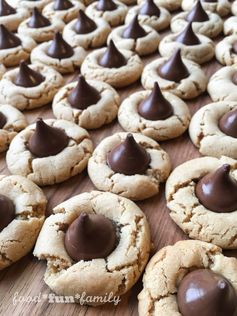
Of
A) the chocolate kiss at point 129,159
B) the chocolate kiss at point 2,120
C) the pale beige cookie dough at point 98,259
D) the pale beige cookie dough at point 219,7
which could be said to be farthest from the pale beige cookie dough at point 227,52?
the chocolate kiss at point 2,120

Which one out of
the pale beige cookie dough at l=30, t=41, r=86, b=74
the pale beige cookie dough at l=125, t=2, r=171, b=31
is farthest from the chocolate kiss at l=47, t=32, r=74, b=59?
the pale beige cookie dough at l=125, t=2, r=171, b=31

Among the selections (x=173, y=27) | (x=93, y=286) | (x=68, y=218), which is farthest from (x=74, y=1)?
(x=93, y=286)

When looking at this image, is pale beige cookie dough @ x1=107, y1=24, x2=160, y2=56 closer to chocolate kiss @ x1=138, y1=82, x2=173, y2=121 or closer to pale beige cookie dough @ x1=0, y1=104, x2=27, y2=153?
chocolate kiss @ x1=138, y1=82, x2=173, y2=121

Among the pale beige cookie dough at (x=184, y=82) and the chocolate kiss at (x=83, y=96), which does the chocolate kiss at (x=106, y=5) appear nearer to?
the pale beige cookie dough at (x=184, y=82)

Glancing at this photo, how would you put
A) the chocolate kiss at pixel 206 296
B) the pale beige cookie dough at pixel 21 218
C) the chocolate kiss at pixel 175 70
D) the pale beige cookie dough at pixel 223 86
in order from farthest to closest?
the chocolate kiss at pixel 175 70 → the pale beige cookie dough at pixel 223 86 → the pale beige cookie dough at pixel 21 218 → the chocolate kiss at pixel 206 296

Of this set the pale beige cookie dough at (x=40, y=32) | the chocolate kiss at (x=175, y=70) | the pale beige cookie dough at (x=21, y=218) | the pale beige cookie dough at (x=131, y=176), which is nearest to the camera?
the pale beige cookie dough at (x=21, y=218)

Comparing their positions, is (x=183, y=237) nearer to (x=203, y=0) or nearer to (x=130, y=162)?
(x=130, y=162)
